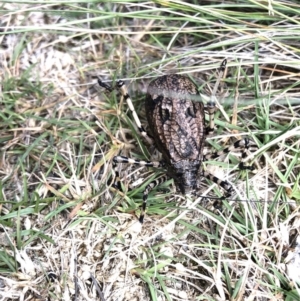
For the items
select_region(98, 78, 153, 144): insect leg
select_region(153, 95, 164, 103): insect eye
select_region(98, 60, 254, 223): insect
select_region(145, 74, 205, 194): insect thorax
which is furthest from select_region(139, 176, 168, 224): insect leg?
select_region(153, 95, 164, 103): insect eye

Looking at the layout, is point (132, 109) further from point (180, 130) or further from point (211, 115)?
point (211, 115)

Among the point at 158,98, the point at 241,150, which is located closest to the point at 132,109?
the point at 158,98

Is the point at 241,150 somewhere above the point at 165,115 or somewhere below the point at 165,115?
below

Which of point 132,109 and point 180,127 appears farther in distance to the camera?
Result: point 132,109

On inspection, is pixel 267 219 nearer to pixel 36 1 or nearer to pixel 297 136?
pixel 297 136

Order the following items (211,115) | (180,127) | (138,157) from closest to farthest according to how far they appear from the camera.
A: (180,127) → (211,115) → (138,157)

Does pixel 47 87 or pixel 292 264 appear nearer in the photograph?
pixel 292 264

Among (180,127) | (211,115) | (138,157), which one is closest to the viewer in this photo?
(180,127)

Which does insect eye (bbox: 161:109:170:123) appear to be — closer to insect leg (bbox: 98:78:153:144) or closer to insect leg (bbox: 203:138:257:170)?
insect leg (bbox: 98:78:153:144)

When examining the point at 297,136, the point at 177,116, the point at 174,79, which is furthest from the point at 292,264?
the point at 174,79
